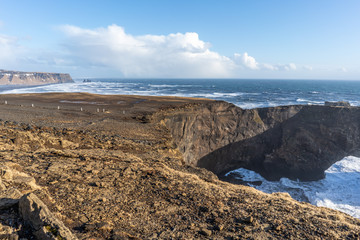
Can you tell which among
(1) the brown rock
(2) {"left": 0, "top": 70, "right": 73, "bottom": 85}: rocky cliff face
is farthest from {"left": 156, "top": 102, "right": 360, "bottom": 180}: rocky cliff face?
(2) {"left": 0, "top": 70, "right": 73, "bottom": 85}: rocky cliff face

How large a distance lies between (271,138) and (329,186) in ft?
28.5

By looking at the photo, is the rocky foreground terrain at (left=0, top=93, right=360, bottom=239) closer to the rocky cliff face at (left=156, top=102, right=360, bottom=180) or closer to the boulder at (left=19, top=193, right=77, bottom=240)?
the boulder at (left=19, top=193, right=77, bottom=240)

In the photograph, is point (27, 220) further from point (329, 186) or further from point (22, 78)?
point (22, 78)

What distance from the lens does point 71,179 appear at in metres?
7.41

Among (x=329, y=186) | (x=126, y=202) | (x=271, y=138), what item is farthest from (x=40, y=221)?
(x=271, y=138)

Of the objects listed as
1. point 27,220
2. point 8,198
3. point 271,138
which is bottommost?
point 271,138

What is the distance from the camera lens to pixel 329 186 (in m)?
24.2

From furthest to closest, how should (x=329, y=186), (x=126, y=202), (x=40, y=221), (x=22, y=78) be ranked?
(x=22, y=78) < (x=329, y=186) < (x=126, y=202) < (x=40, y=221)

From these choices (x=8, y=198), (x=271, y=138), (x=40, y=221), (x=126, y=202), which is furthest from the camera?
(x=271, y=138)

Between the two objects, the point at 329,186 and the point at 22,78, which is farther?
the point at 22,78

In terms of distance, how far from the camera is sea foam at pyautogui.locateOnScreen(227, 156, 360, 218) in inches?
800

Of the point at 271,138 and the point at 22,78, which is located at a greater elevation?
the point at 22,78

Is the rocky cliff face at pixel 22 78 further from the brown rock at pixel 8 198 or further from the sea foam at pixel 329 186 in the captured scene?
the brown rock at pixel 8 198

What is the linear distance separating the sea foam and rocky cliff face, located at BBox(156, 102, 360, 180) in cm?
132
